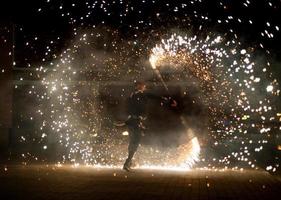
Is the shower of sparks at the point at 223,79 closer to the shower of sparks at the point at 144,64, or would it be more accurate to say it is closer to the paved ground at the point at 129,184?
the shower of sparks at the point at 144,64

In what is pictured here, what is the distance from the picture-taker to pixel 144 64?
15039 millimetres

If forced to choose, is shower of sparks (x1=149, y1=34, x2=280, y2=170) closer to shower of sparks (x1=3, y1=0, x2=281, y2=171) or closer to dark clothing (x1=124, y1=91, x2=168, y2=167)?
shower of sparks (x1=3, y1=0, x2=281, y2=171)

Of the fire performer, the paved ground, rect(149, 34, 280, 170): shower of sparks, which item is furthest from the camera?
rect(149, 34, 280, 170): shower of sparks

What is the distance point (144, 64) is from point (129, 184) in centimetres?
670

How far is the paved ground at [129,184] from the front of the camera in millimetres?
7573

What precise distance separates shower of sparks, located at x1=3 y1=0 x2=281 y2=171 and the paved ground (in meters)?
3.56

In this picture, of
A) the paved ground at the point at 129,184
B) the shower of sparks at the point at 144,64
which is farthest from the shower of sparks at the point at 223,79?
the paved ground at the point at 129,184

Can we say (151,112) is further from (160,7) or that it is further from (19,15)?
(19,15)

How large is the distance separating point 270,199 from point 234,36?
846 cm

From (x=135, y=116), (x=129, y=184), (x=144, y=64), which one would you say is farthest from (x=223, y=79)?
(x=129, y=184)

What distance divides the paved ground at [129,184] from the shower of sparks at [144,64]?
356 cm

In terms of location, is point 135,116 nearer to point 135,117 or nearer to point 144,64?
point 135,117

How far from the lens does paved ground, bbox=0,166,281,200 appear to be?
7573 mm

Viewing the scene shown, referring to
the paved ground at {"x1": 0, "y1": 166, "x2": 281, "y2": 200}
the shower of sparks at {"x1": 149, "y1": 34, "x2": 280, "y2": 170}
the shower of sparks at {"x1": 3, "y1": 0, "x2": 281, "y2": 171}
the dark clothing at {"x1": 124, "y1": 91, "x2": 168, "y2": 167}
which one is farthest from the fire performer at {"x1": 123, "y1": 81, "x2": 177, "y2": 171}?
the shower of sparks at {"x1": 149, "y1": 34, "x2": 280, "y2": 170}
